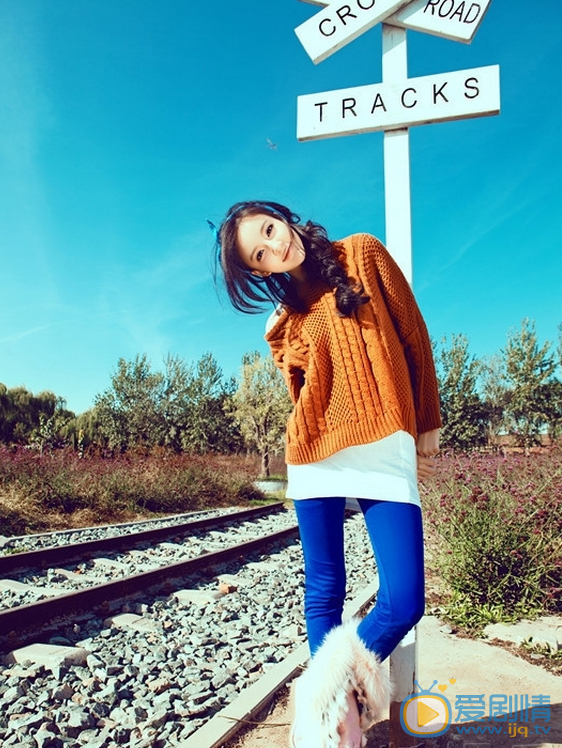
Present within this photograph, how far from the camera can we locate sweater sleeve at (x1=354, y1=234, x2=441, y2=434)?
195cm

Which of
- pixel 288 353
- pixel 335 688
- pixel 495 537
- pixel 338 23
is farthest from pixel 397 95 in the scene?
pixel 495 537

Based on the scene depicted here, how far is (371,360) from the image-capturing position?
183 centimetres

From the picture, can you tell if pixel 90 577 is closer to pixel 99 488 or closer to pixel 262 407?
pixel 99 488

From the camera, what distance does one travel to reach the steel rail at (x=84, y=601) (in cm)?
355

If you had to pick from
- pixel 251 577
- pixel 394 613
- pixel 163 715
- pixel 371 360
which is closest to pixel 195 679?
pixel 163 715

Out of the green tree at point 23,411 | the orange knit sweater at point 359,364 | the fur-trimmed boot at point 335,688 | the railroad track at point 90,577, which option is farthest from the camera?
the green tree at point 23,411

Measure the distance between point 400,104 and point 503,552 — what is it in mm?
2892

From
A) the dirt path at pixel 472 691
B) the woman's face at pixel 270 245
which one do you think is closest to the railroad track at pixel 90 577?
the dirt path at pixel 472 691

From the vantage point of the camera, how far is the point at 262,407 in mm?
25969

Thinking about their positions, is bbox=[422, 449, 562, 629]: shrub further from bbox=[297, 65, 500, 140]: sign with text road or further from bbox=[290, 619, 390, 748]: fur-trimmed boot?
bbox=[297, 65, 500, 140]: sign with text road

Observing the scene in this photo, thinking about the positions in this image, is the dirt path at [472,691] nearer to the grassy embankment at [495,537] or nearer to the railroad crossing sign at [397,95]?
the grassy embankment at [495,537]

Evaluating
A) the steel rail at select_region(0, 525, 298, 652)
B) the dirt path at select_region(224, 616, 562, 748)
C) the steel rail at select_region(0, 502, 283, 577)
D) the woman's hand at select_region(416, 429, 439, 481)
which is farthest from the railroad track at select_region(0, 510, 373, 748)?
the steel rail at select_region(0, 502, 283, 577)

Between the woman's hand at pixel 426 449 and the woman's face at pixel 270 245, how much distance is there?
2.36 feet

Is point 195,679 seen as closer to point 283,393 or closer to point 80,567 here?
point 80,567
